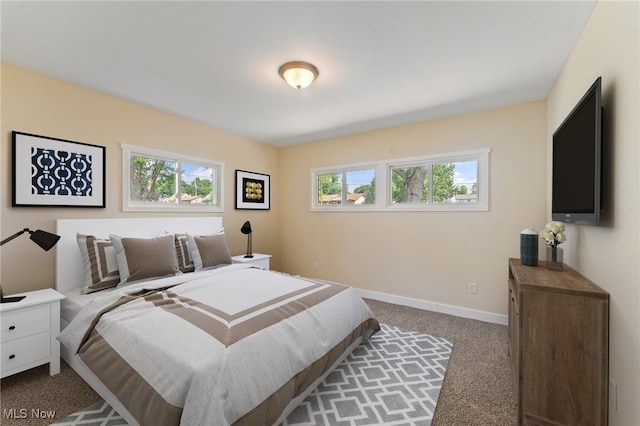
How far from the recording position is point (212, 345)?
1.38 metres

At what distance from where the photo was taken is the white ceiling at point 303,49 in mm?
1621

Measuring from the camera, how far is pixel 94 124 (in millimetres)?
2715

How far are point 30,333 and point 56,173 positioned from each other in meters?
1.39

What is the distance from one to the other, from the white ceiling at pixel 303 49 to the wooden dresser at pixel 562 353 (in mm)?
1650

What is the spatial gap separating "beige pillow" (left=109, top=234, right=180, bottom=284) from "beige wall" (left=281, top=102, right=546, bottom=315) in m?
2.37

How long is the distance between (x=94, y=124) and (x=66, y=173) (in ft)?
1.86

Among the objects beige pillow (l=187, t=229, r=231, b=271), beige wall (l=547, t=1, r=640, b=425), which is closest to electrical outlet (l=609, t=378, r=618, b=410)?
beige wall (l=547, t=1, r=640, b=425)

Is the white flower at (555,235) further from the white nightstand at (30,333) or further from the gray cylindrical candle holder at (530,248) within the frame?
the white nightstand at (30,333)

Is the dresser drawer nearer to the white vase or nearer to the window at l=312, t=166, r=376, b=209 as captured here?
the window at l=312, t=166, r=376, b=209

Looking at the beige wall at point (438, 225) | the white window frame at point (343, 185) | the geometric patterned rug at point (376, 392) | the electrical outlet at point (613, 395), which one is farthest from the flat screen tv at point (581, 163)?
the white window frame at point (343, 185)

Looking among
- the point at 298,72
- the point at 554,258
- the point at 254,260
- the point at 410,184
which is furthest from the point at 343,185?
the point at 554,258

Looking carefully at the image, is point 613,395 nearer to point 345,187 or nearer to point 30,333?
point 345,187

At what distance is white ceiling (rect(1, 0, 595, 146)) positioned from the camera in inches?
63.8

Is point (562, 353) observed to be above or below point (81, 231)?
below
